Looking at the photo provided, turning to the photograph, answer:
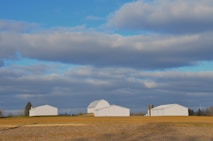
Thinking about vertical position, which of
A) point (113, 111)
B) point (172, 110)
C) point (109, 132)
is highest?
point (113, 111)

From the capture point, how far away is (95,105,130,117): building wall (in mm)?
132125

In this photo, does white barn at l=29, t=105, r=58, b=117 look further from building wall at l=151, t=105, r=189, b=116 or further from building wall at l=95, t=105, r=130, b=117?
building wall at l=151, t=105, r=189, b=116

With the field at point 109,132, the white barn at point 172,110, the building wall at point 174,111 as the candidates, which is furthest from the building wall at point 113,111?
the field at point 109,132

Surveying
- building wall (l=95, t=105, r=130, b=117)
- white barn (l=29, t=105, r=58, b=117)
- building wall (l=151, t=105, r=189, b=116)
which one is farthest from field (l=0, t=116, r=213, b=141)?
white barn (l=29, t=105, r=58, b=117)

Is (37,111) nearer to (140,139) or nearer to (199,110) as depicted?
(199,110)

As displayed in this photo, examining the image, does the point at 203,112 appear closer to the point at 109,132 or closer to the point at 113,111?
the point at 113,111

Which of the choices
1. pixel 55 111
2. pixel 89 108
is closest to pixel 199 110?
pixel 89 108

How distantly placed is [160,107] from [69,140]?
97.7 m

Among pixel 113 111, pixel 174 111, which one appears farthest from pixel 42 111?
pixel 174 111

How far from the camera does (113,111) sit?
134 m

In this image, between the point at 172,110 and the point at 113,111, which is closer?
the point at 172,110

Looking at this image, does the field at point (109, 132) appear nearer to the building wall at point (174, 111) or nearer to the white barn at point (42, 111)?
the building wall at point (174, 111)

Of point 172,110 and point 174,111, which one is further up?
point 172,110

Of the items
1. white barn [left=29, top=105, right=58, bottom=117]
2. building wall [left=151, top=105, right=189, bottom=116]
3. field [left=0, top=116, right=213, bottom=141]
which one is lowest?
field [left=0, top=116, right=213, bottom=141]
